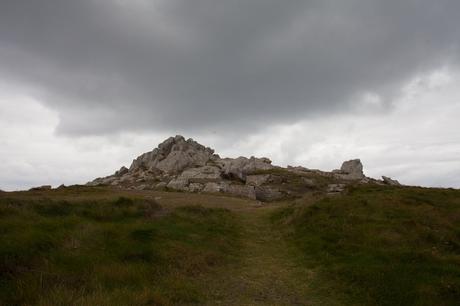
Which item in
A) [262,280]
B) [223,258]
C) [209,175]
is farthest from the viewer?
[209,175]

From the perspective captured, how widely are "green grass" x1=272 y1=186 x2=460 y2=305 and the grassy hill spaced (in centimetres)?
5

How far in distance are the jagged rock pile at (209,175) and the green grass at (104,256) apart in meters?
29.9

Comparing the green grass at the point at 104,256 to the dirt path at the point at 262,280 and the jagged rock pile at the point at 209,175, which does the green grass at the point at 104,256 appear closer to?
the dirt path at the point at 262,280

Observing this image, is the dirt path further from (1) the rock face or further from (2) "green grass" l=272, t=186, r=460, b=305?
(1) the rock face

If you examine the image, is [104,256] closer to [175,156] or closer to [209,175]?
[209,175]

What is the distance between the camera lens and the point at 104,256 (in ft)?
46.3

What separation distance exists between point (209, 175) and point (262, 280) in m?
50.1

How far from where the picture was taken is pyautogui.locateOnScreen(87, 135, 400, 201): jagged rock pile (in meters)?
53.5

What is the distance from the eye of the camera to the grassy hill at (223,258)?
11289 millimetres

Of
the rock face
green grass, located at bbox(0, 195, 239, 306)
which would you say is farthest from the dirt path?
the rock face

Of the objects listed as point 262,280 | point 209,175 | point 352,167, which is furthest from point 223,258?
point 352,167

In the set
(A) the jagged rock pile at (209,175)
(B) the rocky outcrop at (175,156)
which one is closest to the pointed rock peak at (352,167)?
(A) the jagged rock pile at (209,175)

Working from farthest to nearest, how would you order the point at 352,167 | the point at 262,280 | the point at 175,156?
the point at 352,167 < the point at 175,156 < the point at 262,280

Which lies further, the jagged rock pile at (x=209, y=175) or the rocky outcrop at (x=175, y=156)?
the rocky outcrop at (x=175, y=156)
